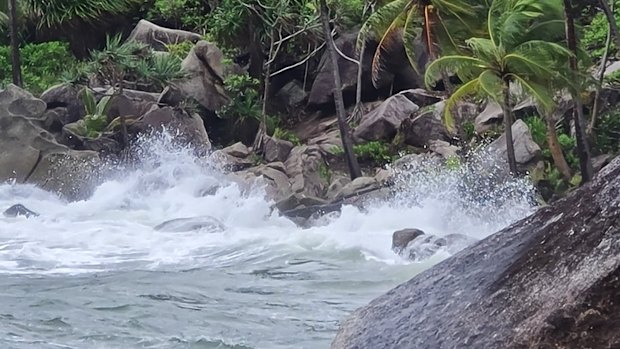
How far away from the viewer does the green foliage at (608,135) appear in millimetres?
22922

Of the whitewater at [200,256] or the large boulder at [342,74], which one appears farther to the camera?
the large boulder at [342,74]

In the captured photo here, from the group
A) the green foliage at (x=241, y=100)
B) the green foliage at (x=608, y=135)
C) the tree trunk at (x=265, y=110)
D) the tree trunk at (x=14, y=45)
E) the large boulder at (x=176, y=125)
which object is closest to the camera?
the green foliage at (x=608, y=135)

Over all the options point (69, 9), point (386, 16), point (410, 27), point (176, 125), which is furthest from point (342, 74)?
point (69, 9)

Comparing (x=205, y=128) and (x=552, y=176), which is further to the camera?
(x=205, y=128)

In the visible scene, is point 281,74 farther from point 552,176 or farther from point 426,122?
point 552,176

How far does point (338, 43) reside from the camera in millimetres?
28875

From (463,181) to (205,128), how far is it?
9.38m

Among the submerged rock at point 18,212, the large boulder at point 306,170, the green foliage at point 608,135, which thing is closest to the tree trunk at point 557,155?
the green foliage at point 608,135

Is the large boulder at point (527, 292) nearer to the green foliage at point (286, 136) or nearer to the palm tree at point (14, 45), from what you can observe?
the green foliage at point (286, 136)

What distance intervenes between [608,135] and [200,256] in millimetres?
12578

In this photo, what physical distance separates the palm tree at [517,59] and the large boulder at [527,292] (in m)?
14.8

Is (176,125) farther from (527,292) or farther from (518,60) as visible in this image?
(527,292)

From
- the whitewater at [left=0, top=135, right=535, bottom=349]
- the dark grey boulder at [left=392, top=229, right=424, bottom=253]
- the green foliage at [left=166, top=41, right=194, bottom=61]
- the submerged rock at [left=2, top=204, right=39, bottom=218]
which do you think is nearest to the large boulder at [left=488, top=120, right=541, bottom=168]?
the whitewater at [left=0, top=135, right=535, bottom=349]

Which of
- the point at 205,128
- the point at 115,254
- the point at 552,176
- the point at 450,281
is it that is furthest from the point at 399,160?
the point at 450,281
